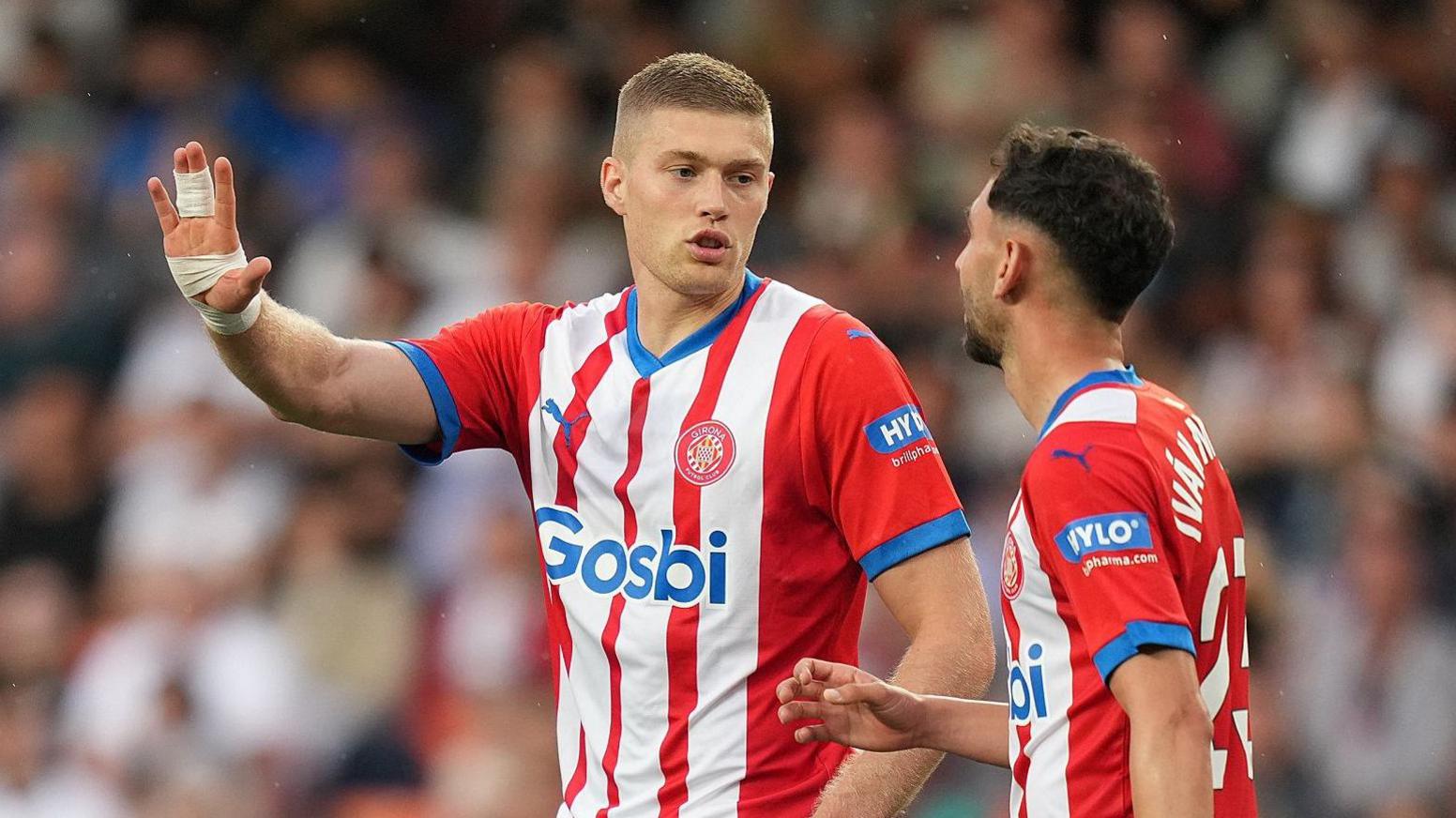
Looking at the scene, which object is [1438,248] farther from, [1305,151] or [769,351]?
[769,351]

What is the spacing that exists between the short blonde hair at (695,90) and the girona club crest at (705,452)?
0.62 m

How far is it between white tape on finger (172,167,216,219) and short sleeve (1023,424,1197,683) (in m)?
1.83

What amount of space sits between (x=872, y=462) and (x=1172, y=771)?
1.12m

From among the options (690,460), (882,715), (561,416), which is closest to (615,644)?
(690,460)

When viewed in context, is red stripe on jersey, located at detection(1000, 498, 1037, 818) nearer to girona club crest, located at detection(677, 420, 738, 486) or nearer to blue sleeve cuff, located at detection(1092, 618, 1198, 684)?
blue sleeve cuff, located at detection(1092, 618, 1198, 684)

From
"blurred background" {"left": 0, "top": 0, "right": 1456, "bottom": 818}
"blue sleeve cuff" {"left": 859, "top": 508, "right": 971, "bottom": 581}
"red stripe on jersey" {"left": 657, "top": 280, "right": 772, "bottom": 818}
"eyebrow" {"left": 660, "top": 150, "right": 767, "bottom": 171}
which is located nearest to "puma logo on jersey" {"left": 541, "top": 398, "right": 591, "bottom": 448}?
"red stripe on jersey" {"left": 657, "top": 280, "right": 772, "bottom": 818}

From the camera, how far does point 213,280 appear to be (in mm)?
3863

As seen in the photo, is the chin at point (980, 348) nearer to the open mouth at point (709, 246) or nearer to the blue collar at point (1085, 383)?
the blue collar at point (1085, 383)

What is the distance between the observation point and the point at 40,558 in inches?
344

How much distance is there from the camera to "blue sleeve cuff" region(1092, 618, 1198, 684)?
113 inches

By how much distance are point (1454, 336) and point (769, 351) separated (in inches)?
189

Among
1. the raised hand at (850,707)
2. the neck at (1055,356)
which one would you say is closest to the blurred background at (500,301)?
the raised hand at (850,707)

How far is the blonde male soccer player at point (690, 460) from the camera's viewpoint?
12.4 feet

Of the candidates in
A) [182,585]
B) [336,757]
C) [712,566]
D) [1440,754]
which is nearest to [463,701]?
[336,757]
